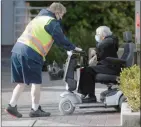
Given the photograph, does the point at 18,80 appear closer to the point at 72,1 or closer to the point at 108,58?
the point at 108,58

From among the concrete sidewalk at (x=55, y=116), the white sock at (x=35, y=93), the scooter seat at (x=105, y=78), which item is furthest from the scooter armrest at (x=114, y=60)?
the white sock at (x=35, y=93)

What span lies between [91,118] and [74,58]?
1.00 meters

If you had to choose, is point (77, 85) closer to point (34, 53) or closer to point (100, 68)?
point (100, 68)

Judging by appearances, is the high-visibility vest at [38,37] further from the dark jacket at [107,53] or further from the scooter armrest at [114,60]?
the scooter armrest at [114,60]

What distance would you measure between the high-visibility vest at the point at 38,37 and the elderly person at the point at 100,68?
806mm

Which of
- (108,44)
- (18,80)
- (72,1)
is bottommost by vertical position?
(18,80)

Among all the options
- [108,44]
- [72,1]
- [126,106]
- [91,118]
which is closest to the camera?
[126,106]

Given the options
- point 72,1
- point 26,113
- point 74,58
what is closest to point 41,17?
point 74,58

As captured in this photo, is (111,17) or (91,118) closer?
(91,118)

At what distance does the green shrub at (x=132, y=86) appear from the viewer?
6.71m

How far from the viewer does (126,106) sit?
7145mm

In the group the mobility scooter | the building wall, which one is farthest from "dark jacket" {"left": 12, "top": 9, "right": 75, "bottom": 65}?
the building wall

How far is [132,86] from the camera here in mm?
6805

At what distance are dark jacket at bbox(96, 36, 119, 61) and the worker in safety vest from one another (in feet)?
1.91
